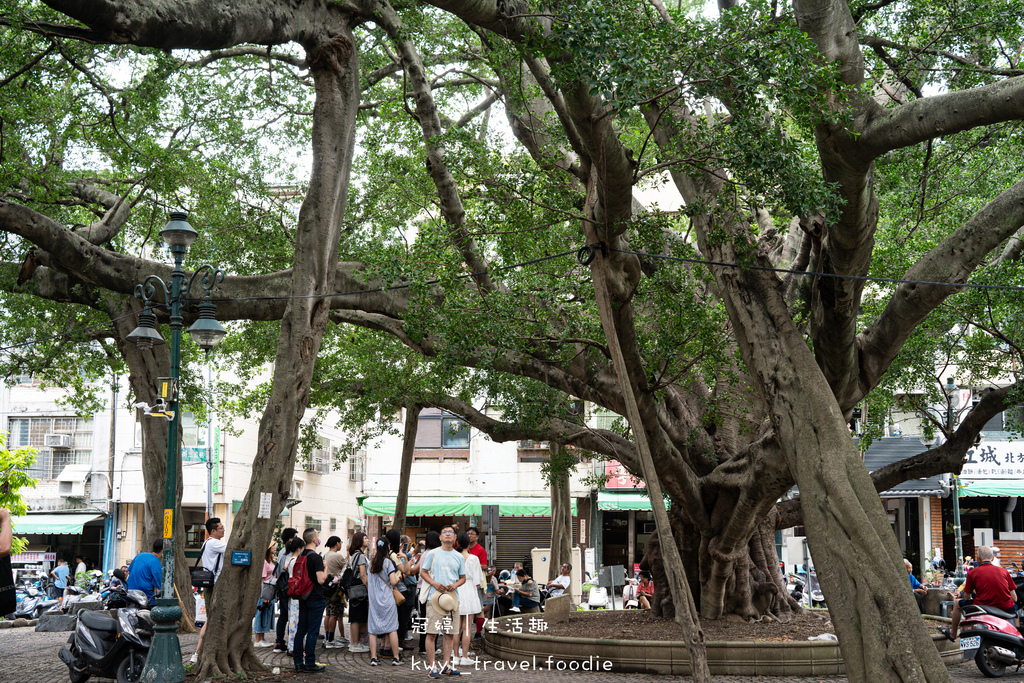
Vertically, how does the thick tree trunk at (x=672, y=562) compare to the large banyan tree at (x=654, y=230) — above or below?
below

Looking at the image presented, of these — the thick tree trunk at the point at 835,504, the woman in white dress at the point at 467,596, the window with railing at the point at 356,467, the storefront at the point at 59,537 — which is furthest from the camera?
the window with railing at the point at 356,467

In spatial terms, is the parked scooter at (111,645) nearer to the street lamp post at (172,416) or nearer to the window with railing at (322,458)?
the street lamp post at (172,416)

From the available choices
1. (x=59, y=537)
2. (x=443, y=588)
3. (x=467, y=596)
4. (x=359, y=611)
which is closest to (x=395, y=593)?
(x=359, y=611)

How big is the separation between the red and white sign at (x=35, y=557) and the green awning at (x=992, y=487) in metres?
28.3

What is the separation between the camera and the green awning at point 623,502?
2997 cm

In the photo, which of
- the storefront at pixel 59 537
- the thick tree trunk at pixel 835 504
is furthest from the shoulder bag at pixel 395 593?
the storefront at pixel 59 537

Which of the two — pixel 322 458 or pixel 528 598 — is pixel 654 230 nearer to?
pixel 528 598

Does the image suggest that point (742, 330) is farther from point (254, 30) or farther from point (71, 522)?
point (71, 522)

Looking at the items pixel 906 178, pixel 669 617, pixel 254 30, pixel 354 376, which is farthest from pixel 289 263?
pixel 906 178

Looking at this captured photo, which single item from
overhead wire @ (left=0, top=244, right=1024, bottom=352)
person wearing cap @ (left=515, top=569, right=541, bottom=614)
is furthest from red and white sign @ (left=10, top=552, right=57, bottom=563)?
person wearing cap @ (left=515, top=569, right=541, bottom=614)

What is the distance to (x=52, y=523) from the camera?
3053cm

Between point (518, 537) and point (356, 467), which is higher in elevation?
point (356, 467)

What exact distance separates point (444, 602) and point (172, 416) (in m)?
3.66

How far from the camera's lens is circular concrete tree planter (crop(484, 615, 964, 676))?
35.8ft
